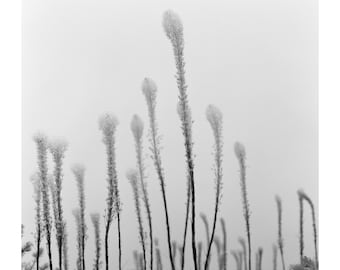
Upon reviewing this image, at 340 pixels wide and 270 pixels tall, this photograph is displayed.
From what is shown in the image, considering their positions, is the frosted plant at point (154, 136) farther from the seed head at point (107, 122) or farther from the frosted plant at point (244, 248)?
the frosted plant at point (244, 248)

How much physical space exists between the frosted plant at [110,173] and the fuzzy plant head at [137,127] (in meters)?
0.11

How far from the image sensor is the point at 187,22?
11.4ft

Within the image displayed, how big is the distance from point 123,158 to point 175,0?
1064 mm

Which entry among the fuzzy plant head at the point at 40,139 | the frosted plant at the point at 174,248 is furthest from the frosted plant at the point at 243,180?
the fuzzy plant head at the point at 40,139

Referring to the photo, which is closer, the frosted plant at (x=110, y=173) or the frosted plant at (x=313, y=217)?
the frosted plant at (x=110, y=173)

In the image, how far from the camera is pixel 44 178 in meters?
3.33

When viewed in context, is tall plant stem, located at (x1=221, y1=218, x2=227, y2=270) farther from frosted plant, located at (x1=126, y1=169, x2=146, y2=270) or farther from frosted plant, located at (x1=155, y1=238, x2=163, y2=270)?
frosted plant, located at (x1=126, y1=169, x2=146, y2=270)

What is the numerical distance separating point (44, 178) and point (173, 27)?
124 centimetres

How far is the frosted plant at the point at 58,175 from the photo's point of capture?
333 cm

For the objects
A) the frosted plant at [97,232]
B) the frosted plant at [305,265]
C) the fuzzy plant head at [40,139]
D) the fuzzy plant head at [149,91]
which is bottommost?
the frosted plant at [305,265]

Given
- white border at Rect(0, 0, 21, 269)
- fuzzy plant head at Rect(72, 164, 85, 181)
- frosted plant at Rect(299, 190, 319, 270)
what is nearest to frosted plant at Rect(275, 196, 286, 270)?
frosted plant at Rect(299, 190, 319, 270)

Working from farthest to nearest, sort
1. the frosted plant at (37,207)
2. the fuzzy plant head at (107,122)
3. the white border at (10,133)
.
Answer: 1. the fuzzy plant head at (107,122)
2. the frosted plant at (37,207)
3. the white border at (10,133)

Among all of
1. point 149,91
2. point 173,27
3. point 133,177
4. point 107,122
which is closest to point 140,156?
point 133,177
